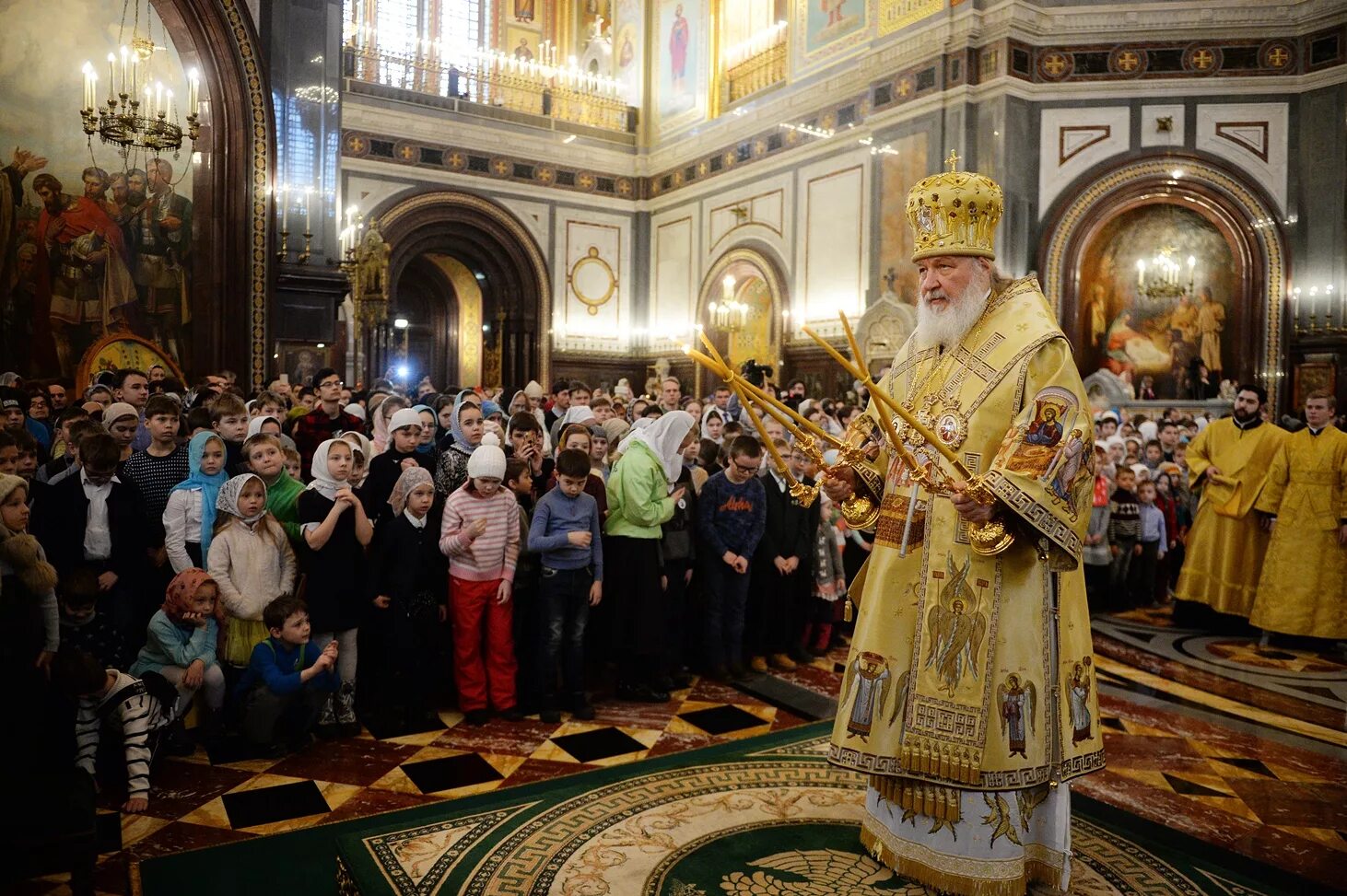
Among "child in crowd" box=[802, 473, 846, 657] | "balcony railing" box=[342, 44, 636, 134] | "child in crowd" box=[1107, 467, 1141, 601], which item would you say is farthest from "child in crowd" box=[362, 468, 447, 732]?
"balcony railing" box=[342, 44, 636, 134]

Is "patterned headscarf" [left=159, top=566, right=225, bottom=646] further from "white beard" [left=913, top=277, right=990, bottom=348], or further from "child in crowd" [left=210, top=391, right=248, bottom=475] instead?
"white beard" [left=913, top=277, right=990, bottom=348]

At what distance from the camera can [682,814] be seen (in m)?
3.63

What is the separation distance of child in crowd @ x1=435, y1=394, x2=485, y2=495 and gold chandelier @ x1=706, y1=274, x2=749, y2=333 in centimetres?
1208

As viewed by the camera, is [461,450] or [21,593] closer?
[21,593]

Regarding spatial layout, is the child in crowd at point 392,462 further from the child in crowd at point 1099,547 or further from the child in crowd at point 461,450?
the child in crowd at point 1099,547

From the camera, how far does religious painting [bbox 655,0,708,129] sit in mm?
19016

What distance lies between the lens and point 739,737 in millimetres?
4637

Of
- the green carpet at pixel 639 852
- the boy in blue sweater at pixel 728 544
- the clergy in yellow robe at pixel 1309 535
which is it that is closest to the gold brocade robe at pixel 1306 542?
the clergy in yellow robe at pixel 1309 535

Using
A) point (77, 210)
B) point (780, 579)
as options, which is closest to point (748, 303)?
point (77, 210)

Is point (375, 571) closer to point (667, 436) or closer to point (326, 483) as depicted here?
point (326, 483)

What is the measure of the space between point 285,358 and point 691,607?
6.73 meters

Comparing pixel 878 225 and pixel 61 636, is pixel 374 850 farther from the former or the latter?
pixel 878 225

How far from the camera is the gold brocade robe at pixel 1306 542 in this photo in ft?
21.5

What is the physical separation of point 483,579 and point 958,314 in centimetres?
278
